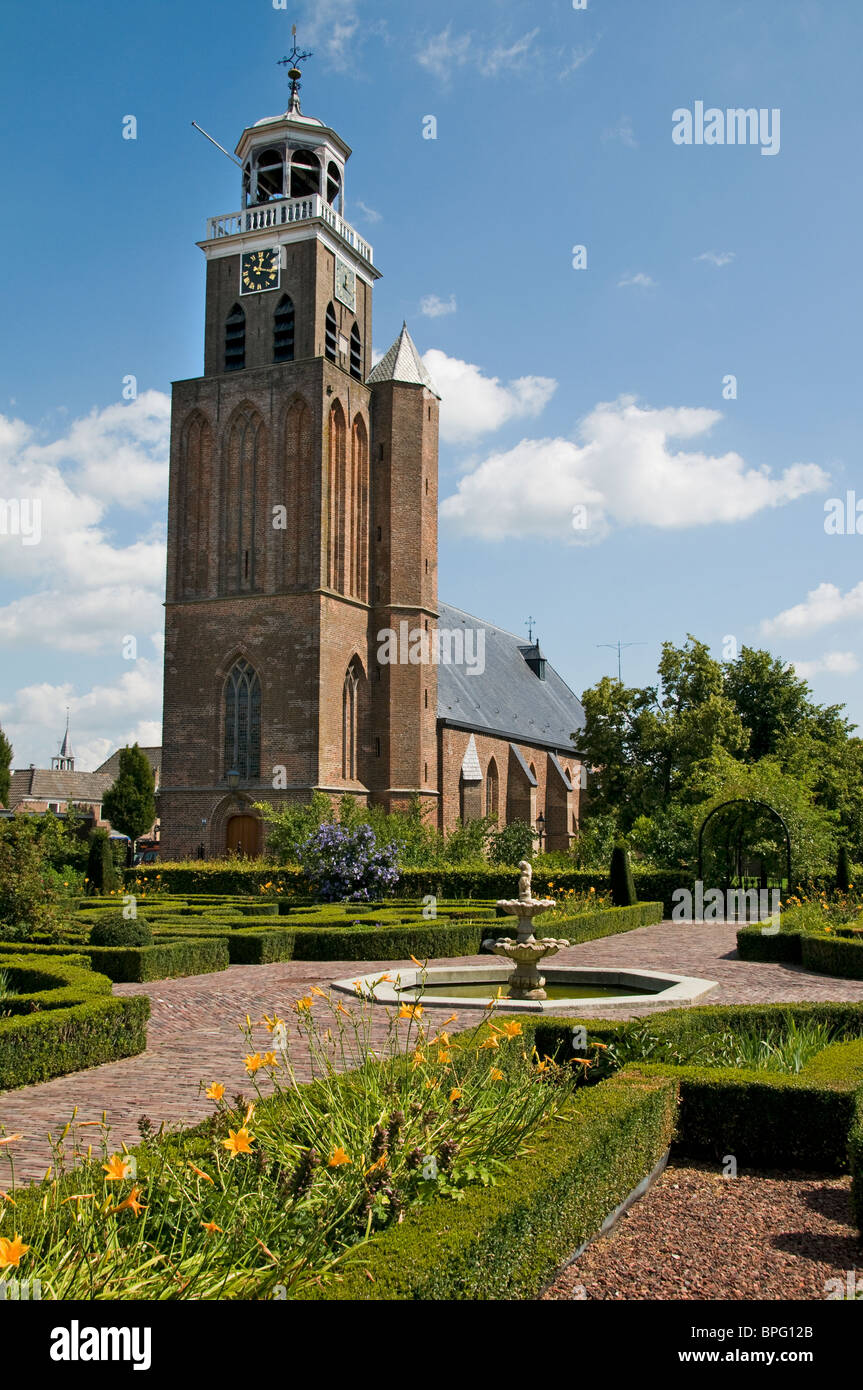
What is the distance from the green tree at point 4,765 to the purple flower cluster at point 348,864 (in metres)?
28.0

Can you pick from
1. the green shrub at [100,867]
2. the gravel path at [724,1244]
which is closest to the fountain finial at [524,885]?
the gravel path at [724,1244]

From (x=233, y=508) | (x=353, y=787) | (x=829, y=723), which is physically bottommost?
(x=353, y=787)

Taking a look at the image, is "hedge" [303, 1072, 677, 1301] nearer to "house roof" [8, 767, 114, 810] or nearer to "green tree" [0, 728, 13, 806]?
"green tree" [0, 728, 13, 806]

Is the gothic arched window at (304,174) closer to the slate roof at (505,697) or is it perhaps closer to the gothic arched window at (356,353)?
the gothic arched window at (356,353)

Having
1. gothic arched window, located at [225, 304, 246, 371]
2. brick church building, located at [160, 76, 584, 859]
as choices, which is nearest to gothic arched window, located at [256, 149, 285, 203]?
brick church building, located at [160, 76, 584, 859]

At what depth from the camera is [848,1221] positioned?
5.44m

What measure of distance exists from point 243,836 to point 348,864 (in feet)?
42.7

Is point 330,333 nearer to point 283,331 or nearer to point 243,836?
point 283,331

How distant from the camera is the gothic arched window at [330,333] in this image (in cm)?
3769

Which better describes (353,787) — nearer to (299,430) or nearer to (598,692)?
Result: (598,692)

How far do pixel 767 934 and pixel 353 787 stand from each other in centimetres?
1952

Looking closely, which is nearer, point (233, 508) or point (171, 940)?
point (171, 940)
